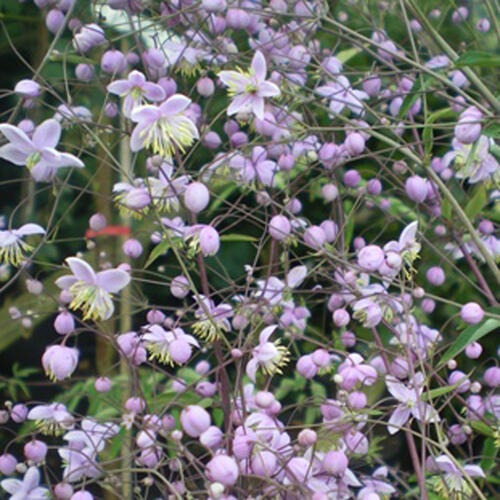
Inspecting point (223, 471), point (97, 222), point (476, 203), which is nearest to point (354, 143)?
point (476, 203)

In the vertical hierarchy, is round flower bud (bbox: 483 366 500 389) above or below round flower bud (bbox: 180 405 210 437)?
below

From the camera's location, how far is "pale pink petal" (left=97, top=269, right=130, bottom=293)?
69 cm

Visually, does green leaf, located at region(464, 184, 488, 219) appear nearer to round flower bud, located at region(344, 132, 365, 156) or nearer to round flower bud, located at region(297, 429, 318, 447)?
round flower bud, located at region(344, 132, 365, 156)

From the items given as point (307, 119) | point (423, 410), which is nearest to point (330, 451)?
point (423, 410)

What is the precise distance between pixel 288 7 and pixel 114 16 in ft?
0.91

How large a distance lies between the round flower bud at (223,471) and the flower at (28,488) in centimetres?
26

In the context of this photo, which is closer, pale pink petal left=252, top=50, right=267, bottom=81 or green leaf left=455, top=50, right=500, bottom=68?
green leaf left=455, top=50, right=500, bottom=68

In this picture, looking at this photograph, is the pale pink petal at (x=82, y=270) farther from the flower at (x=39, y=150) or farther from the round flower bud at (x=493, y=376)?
the round flower bud at (x=493, y=376)

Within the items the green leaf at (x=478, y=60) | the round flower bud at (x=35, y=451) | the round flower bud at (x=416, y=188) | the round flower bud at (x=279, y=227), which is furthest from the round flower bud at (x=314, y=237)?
the round flower bud at (x=35, y=451)

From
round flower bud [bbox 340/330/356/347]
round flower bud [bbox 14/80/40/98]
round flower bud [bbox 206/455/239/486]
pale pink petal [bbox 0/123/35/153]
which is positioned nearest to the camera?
round flower bud [bbox 206/455/239/486]

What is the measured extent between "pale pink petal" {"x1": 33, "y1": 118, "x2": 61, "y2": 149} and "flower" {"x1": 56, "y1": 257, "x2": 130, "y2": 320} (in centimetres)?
11

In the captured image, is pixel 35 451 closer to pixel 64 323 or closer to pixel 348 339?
pixel 64 323

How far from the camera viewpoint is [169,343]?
778 millimetres

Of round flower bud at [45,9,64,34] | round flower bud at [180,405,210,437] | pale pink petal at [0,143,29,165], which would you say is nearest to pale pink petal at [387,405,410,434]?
round flower bud at [180,405,210,437]
